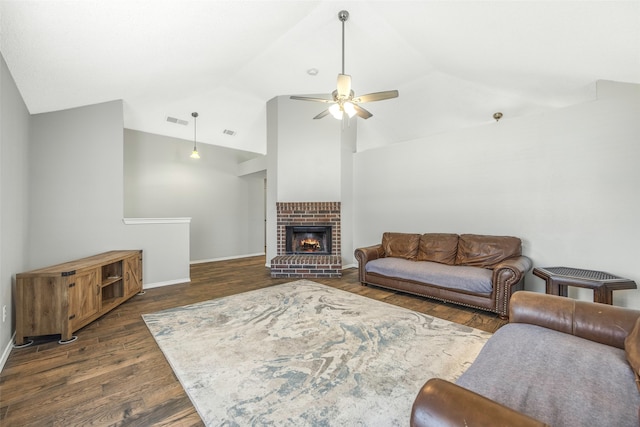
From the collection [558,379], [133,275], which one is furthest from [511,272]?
[133,275]

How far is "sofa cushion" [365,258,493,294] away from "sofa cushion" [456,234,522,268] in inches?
7.2

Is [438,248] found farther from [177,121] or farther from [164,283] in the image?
[177,121]

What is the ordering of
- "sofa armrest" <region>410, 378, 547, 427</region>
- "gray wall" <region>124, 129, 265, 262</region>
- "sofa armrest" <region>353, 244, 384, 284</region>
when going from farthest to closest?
"gray wall" <region>124, 129, 265, 262</region> → "sofa armrest" <region>353, 244, 384, 284</region> → "sofa armrest" <region>410, 378, 547, 427</region>

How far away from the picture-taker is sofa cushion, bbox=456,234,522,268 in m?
3.49

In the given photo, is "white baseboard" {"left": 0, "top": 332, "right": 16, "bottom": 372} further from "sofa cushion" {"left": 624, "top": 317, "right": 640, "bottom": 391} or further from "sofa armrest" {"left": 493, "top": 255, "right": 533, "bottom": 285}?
"sofa armrest" {"left": 493, "top": 255, "right": 533, "bottom": 285}

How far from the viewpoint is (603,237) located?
9.84ft

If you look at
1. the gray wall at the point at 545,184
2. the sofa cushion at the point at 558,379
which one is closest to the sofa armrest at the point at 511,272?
the gray wall at the point at 545,184

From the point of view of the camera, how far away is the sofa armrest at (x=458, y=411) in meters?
0.74

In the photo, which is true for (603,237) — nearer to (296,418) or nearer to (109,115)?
(296,418)

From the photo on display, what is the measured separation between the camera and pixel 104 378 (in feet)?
6.28

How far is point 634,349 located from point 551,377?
47 cm

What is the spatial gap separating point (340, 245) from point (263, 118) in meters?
3.49

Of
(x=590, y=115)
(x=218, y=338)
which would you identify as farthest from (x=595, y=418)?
(x=590, y=115)

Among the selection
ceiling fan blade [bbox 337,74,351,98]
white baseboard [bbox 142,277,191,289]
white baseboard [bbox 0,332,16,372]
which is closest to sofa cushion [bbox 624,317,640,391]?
ceiling fan blade [bbox 337,74,351,98]
